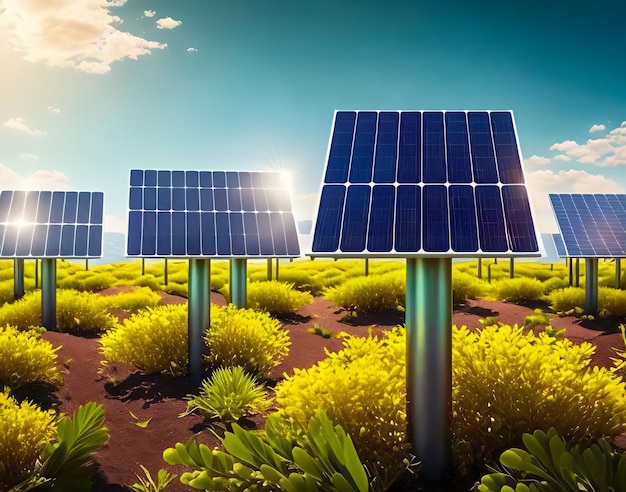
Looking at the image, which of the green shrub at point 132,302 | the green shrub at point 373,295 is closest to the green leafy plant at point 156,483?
the green shrub at point 373,295

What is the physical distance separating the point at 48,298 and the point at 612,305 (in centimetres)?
1812

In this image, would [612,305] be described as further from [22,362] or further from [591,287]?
[22,362]

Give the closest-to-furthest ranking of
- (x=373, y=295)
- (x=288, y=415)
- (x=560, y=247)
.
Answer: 1. (x=288, y=415)
2. (x=560, y=247)
3. (x=373, y=295)

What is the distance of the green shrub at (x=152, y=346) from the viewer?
11.5 metres

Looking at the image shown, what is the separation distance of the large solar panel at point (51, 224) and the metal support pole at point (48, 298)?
61 centimetres

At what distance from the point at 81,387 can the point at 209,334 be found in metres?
2.59

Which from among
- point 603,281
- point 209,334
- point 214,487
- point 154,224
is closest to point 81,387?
point 209,334

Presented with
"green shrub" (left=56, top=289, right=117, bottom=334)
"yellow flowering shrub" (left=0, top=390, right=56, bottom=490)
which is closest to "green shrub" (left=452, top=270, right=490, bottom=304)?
"green shrub" (left=56, top=289, right=117, bottom=334)

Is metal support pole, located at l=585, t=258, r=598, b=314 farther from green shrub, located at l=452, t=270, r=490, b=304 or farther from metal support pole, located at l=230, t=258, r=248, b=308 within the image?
metal support pole, located at l=230, t=258, r=248, b=308

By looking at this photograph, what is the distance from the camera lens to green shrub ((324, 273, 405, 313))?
19766mm

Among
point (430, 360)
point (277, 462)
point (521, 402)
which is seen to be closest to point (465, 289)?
point (521, 402)

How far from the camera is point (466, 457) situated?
20.1ft

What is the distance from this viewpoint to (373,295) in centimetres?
1977

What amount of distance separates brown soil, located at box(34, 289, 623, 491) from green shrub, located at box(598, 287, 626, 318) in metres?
1.64
